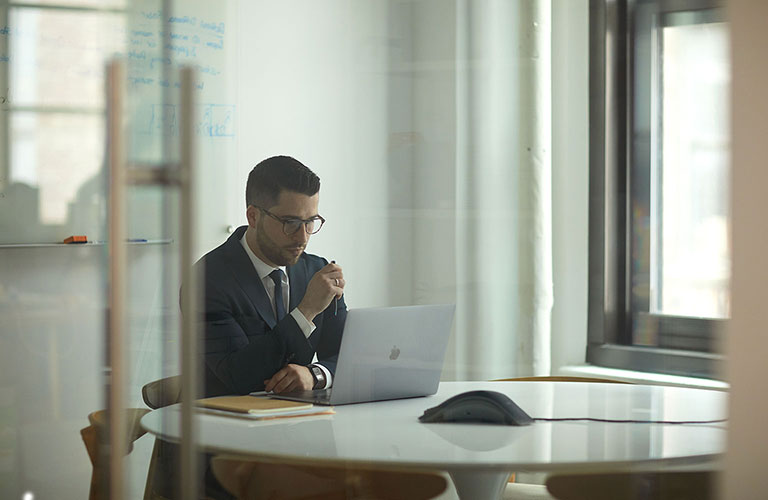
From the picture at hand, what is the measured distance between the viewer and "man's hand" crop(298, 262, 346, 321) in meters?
1.67

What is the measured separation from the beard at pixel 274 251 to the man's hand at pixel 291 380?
21 cm

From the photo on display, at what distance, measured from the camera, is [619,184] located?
→ 1.50 m

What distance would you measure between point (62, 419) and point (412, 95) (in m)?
1.14

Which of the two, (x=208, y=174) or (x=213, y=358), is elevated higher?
(x=208, y=174)

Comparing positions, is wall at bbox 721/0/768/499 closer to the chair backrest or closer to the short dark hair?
the short dark hair

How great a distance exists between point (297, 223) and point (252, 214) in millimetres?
92

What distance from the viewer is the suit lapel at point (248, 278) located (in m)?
1.67

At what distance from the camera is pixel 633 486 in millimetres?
1476

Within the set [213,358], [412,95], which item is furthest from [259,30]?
[213,358]

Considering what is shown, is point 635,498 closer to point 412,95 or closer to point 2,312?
point 412,95

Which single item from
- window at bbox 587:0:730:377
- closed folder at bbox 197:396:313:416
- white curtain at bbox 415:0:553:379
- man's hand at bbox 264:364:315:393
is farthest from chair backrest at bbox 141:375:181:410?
window at bbox 587:0:730:377

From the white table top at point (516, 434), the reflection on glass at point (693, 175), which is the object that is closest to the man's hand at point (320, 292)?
the white table top at point (516, 434)

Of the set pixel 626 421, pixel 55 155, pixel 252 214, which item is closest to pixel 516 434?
pixel 626 421

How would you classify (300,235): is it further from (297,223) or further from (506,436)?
(506,436)
